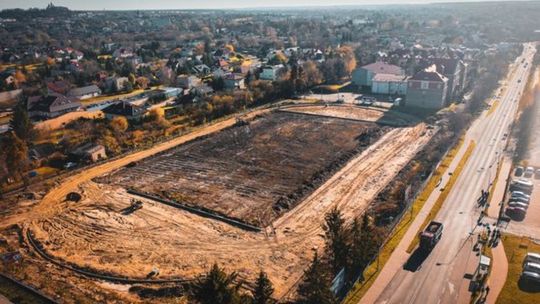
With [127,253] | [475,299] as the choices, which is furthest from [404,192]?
[127,253]

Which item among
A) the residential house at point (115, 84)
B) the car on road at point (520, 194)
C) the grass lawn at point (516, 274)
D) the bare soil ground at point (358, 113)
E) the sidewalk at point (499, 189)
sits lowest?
the bare soil ground at point (358, 113)

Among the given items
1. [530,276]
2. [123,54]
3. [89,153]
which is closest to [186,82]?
[89,153]

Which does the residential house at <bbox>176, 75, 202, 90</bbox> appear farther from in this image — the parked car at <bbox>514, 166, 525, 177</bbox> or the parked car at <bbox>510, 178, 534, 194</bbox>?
the parked car at <bbox>510, 178, 534, 194</bbox>

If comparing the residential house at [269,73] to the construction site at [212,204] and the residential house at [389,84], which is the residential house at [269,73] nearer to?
the residential house at [389,84]

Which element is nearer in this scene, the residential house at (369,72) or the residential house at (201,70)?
the residential house at (369,72)

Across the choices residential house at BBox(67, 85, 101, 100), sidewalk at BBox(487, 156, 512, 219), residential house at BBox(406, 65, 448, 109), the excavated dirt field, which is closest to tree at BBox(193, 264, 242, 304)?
the excavated dirt field

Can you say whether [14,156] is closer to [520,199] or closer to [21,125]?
[21,125]

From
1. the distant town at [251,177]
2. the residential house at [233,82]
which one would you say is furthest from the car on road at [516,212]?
the residential house at [233,82]

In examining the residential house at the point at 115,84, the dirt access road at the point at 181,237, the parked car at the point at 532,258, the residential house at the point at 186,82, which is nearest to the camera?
the parked car at the point at 532,258
